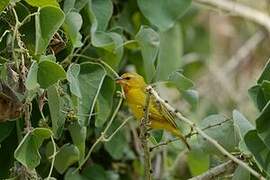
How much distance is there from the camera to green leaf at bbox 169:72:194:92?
3.39ft

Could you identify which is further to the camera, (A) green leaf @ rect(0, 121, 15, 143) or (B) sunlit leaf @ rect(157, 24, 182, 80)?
(B) sunlit leaf @ rect(157, 24, 182, 80)

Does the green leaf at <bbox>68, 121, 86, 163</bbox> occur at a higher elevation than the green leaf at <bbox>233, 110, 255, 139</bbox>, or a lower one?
lower

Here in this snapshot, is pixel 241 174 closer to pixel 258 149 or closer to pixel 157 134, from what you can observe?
pixel 258 149

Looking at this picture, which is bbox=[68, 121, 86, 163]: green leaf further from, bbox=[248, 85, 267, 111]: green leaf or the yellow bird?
bbox=[248, 85, 267, 111]: green leaf

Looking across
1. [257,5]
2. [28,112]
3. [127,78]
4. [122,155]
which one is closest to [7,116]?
[28,112]

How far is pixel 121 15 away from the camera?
1.27 m

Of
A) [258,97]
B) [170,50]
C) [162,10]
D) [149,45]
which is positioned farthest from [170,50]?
[258,97]

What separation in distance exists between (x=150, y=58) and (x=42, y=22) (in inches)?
9.6

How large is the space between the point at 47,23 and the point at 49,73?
0.06m

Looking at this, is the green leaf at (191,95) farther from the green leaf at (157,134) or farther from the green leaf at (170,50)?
the green leaf at (170,50)

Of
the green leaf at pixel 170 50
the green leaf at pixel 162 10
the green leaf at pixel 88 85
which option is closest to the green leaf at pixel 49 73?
the green leaf at pixel 88 85

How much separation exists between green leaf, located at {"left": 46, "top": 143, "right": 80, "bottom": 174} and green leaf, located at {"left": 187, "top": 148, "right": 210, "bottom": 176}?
8.8 inches

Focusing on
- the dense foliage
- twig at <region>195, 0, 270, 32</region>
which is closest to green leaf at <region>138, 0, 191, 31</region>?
the dense foliage

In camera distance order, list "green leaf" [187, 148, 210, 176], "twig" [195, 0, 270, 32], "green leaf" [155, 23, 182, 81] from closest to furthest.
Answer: "green leaf" [187, 148, 210, 176] → "green leaf" [155, 23, 182, 81] → "twig" [195, 0, 270, 32]
